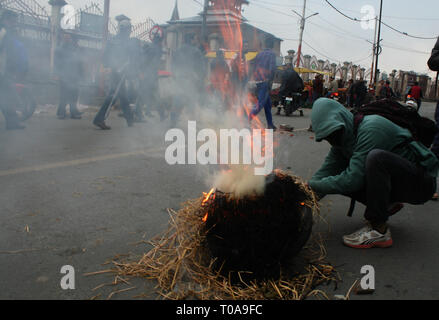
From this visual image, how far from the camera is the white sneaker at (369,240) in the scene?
286 centimetres

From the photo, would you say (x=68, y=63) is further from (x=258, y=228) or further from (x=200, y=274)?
(x=258, y=228)

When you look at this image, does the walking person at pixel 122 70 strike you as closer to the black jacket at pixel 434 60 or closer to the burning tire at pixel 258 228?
the black jacket at pixel 434 60

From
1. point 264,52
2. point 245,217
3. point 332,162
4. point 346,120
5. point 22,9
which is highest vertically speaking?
point 22,9

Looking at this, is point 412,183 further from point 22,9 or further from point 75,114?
point 22,9

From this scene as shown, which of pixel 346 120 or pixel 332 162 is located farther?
pixel 332 162

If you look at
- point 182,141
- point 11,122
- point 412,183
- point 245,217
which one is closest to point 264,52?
point 182,141

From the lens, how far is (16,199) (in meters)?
3.49

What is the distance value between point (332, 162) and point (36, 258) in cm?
228

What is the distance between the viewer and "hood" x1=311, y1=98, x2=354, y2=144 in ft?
8.80

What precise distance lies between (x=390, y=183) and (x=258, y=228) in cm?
122

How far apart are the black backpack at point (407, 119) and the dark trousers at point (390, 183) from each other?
282mm

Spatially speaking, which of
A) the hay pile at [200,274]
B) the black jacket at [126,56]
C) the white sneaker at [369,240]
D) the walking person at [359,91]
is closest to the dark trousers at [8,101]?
the black jacket at [126,56]

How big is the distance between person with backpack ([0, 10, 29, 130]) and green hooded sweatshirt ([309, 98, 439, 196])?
6.46 metres

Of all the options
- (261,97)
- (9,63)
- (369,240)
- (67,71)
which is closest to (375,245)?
(369,240)
